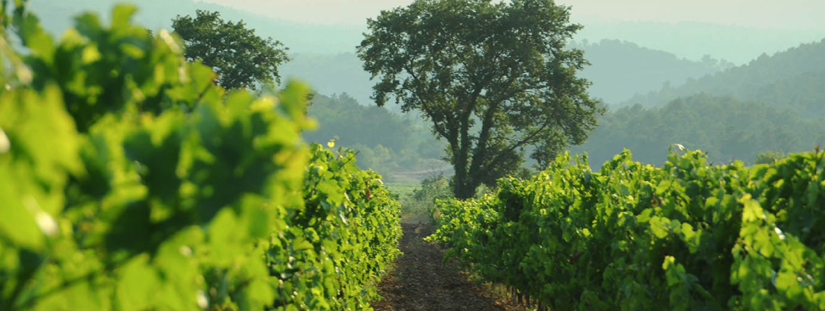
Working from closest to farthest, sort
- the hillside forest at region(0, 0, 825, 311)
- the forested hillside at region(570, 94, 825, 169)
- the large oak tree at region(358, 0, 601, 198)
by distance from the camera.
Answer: the hillside forest at region(0, 0, 825, 311) → the large oak tree at region(358, 0, 601, 198) → the forested hillside at region(570, 94, 825, 169)

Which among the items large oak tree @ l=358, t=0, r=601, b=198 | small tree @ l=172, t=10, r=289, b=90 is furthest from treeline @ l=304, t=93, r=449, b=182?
large oak tree @ l=358, t=0, r=601, b=198

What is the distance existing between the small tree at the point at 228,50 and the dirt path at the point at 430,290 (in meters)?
21.6

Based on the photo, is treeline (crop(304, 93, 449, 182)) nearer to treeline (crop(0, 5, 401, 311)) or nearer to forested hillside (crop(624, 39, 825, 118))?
forested hillside (crop(624, 39, 825, 118))

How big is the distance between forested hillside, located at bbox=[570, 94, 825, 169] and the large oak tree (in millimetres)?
82565

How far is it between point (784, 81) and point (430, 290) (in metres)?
163

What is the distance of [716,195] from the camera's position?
4008 mm

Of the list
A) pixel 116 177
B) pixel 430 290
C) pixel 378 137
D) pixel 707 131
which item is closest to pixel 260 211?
pixel 116 177

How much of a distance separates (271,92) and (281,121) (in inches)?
13.7

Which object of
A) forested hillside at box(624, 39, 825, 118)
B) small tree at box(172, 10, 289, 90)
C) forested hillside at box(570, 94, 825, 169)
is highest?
forested hillside at box(624, 39, 825, 118)

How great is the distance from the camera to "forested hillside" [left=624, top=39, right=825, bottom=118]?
140250 millimetres

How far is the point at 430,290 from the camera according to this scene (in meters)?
12.6

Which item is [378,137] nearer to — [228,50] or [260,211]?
[228,50]

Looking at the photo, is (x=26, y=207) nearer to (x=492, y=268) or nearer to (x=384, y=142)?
(x=492, y=268)

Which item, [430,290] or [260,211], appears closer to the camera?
[260,211]
